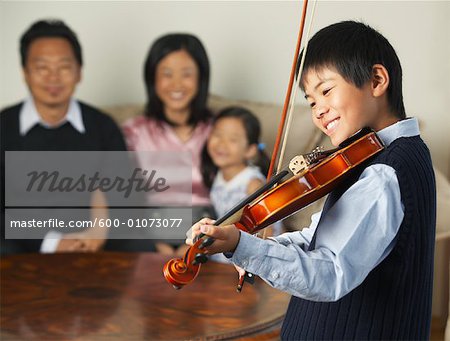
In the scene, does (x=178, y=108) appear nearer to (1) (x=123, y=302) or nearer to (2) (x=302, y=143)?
(2) (x=302, y=143)

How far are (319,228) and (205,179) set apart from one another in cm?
175

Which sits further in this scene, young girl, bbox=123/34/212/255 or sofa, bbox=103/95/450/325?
young girl, bbox=123/34/212/255

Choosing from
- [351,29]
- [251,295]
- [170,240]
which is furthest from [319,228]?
[170,240]

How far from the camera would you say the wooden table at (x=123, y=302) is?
5.22 feet

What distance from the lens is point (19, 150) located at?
9.33 ft

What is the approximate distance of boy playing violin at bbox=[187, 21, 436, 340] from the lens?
0.95m

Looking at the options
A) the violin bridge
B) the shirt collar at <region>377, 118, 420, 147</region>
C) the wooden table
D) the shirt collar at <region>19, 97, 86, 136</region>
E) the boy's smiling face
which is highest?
the boy's smiling face

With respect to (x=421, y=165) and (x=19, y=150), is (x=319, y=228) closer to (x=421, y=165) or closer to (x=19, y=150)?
(x=421, y=165)

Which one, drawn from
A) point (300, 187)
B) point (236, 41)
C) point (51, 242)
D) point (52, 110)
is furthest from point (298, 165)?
point (236, 41)

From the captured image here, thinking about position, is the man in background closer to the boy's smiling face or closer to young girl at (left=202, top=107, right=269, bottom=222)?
young girl at (left=202, top=107, right=269, bottom=222)

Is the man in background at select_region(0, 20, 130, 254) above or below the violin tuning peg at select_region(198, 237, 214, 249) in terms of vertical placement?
below

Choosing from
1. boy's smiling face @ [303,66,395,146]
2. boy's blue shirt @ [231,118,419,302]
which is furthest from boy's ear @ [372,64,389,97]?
boy's blue shirt @ [231,118,419,302]

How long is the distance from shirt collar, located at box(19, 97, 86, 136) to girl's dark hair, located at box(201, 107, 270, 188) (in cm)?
52

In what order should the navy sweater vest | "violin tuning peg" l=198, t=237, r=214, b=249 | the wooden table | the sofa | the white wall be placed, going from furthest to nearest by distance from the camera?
the white wall < the sofa < the wooden table < the navy sweater vest < "violin tuning peg" l=198, t=237, r=214, b=249
